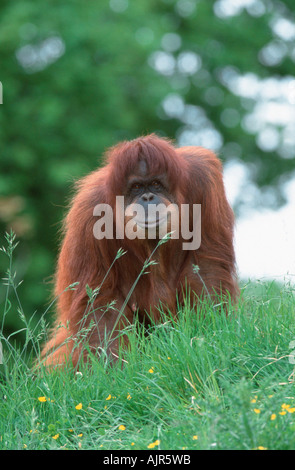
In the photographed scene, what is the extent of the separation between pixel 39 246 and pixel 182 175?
836cm

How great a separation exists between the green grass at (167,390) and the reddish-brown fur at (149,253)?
0.92m

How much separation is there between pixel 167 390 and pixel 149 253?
1668 mm

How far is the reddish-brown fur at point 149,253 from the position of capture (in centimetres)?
566

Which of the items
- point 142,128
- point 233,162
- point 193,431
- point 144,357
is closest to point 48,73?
point 142,128

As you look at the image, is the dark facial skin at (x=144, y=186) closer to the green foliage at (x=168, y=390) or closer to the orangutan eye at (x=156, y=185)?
the orangutan eye at (x=156, y=185)

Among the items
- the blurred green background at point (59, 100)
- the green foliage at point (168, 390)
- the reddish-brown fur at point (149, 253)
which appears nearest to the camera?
the green foliage at point (168, 390)

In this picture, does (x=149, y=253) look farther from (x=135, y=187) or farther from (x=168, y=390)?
(x=168, y=390)

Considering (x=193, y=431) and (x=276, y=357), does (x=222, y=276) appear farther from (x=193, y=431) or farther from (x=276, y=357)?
(x=193, y=431)

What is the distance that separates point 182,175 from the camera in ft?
18.8

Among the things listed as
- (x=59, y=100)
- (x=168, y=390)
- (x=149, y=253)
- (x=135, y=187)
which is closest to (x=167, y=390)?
(x=168, y=390)

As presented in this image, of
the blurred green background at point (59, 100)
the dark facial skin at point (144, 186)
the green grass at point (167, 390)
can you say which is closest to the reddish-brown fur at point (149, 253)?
the dark facial skin at point (144, 186)

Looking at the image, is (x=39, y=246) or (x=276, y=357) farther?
(x=39, y=246)

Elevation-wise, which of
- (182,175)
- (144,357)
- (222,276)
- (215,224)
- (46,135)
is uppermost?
(46,135)

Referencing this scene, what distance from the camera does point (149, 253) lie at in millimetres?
5738
